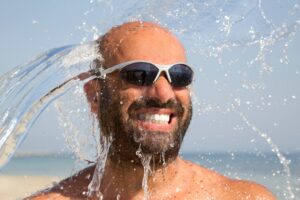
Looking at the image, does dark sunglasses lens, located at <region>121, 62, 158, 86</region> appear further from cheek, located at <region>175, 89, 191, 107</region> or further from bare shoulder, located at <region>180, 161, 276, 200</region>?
bare shoulder, located at <region>180, 161, 276, 200</region>

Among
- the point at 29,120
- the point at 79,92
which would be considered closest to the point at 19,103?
the point at 29,120

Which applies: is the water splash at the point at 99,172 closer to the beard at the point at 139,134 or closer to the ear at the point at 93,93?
the beard at the point at 139,134

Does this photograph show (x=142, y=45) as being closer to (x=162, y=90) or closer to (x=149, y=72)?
(x=149, y=72)

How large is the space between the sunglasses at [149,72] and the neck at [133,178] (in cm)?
54

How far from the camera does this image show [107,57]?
4242mm

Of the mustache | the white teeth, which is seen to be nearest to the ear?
the mustache

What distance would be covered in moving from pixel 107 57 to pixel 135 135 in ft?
2.14

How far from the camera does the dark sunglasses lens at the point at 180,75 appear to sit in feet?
13.1

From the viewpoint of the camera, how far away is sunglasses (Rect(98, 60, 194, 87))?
395cm

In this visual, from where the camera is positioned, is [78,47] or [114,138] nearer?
[114,138]

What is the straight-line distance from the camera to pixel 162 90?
3924 mm

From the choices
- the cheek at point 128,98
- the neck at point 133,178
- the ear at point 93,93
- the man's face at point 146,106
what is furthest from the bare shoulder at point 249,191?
the ear at point 93,93

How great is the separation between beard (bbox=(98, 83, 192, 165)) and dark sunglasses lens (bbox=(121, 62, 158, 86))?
129 millimetres

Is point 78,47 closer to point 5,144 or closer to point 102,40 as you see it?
point 102,40
